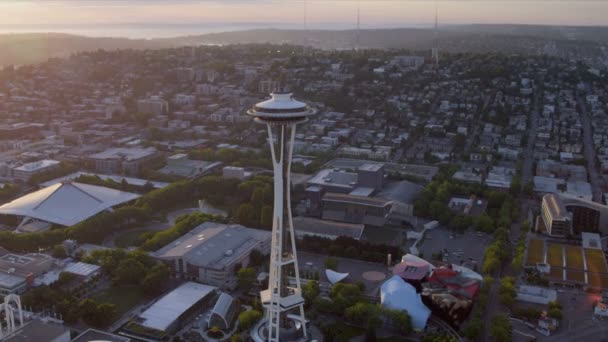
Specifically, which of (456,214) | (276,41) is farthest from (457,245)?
(276,41)

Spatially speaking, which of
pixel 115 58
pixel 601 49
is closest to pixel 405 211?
pixel 115 58

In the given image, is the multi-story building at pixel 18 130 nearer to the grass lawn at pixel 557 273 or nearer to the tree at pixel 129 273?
the tree at pixel 129 273

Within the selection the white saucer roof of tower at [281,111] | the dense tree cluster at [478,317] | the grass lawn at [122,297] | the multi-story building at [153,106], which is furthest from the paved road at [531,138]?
the multi-story building at [153,106]

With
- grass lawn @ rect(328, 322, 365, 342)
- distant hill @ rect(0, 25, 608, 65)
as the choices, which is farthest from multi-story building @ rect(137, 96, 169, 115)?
distant hill @ rect(0, 25, 608, 65)

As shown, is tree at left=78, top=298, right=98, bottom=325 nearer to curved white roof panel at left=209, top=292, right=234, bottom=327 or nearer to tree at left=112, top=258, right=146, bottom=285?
tree at left=112, top=258, right=146, bottom=285

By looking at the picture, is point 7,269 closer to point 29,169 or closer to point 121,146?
point 29,169

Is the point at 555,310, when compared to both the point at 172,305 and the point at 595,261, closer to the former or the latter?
the point at 595,261

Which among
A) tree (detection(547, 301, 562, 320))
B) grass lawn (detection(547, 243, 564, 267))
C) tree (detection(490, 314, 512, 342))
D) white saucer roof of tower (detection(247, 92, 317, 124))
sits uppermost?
white saucer roof of tower (detection(247, 92, 317, 124))
